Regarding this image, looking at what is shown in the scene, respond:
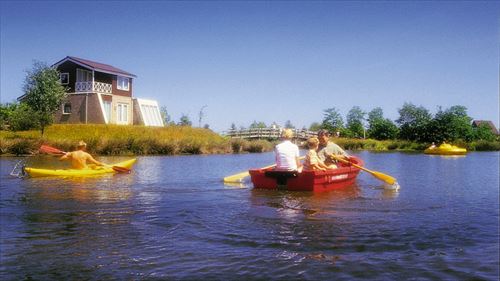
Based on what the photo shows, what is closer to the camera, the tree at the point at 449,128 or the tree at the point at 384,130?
the tree at the point at 449,128

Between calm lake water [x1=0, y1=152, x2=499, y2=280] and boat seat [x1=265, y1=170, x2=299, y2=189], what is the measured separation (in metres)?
0.55

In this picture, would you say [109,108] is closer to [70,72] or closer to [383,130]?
[70,72]

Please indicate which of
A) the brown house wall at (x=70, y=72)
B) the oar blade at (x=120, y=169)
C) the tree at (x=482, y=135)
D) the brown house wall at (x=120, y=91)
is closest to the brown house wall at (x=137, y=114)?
the brown house wall at (x=120, y=91)

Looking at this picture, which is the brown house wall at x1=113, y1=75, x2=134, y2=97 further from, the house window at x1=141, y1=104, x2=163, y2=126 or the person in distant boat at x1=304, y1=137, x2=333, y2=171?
the person in distant boat at x1=304, y1=137, x2=333, y2=171

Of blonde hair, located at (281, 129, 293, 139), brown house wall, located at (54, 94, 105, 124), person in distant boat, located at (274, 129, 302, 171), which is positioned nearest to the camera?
person in distant boat, located at (274, 129, 302, 171)

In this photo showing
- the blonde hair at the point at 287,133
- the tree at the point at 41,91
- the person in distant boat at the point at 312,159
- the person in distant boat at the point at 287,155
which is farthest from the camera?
the tree at the point at 41,91

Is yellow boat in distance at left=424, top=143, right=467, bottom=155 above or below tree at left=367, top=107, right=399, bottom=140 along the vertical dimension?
below

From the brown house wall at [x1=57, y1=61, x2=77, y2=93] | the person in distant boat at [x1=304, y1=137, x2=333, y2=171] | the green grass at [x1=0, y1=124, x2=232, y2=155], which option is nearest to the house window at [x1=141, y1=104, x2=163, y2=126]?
the green grass at [x1=0, y1=124, x2=232, y2=155]

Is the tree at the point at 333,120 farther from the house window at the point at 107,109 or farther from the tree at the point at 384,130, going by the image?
the house window at the point at 107,109

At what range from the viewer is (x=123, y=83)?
4700cm

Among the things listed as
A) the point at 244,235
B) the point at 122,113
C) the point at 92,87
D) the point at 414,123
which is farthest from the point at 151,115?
the point at 414,123

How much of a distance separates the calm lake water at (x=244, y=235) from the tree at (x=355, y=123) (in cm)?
7050

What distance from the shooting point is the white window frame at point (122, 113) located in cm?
4534

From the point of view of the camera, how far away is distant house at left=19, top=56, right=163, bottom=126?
43125 millimetres
